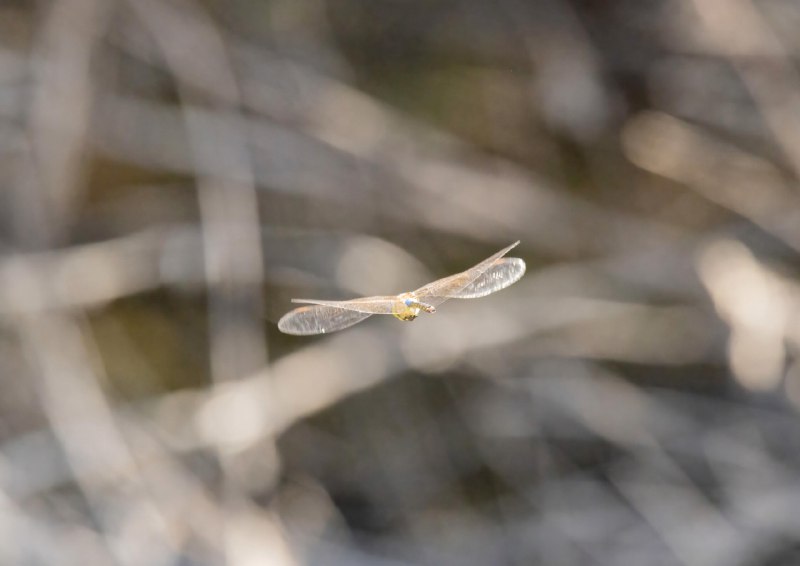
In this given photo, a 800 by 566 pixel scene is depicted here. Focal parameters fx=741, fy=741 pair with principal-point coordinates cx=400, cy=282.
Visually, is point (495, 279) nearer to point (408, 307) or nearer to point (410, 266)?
point (408, 307)

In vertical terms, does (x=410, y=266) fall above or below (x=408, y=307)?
below

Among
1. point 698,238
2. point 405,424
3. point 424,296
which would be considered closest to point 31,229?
point 405,424

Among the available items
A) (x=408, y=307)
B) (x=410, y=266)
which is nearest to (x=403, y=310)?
(x=408, y=307)

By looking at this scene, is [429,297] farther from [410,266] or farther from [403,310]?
[410,266]

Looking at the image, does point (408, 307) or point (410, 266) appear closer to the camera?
point (408, 307)

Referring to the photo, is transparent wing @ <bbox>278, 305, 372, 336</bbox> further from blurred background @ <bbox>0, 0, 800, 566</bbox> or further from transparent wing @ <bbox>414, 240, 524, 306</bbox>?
blurred background @ <bbox>0, 0, 800, 566</bbox>

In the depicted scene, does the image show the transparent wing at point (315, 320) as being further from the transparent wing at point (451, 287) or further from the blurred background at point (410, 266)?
the blurred background at point (410, 266)
